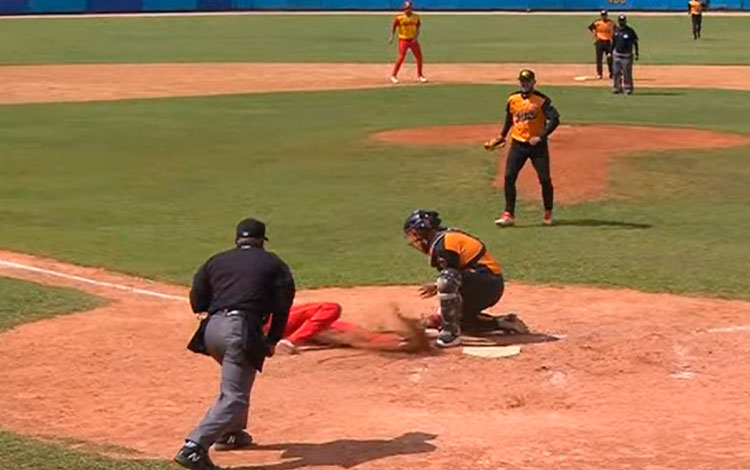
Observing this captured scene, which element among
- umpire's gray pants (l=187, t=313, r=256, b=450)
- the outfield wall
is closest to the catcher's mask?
umpire's gray pants (l=187, t=313, r=256, b=450)

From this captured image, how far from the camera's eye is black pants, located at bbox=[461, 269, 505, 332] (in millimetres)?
12914

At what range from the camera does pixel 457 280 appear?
1262 centimetres

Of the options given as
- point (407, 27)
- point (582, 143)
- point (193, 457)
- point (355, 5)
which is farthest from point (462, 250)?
point (355, 5)

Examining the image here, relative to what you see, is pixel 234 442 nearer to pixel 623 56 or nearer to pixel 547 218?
pixel 547 218

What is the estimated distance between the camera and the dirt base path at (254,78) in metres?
38.4

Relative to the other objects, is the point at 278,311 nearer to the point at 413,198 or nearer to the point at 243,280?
the point at 243,280

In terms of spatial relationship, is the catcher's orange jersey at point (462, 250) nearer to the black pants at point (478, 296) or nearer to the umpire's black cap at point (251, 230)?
the black pants at point (478, 296)

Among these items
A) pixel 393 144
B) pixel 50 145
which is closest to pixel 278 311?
pixel 393 144

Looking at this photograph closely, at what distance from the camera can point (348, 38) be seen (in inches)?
2363

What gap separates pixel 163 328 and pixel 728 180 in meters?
12.2

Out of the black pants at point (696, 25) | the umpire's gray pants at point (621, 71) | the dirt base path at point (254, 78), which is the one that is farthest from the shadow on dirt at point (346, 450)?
the black pants at point (696, 25)

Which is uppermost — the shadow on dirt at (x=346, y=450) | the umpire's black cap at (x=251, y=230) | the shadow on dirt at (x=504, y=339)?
the umpire's black cap at (x=251, y=230)

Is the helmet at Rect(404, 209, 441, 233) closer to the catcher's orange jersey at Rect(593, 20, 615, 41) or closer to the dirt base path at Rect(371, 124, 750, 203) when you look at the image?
the dirt base path at Rect(371, 124, 750, 203)

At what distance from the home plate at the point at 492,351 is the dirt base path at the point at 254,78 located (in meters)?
25.4
